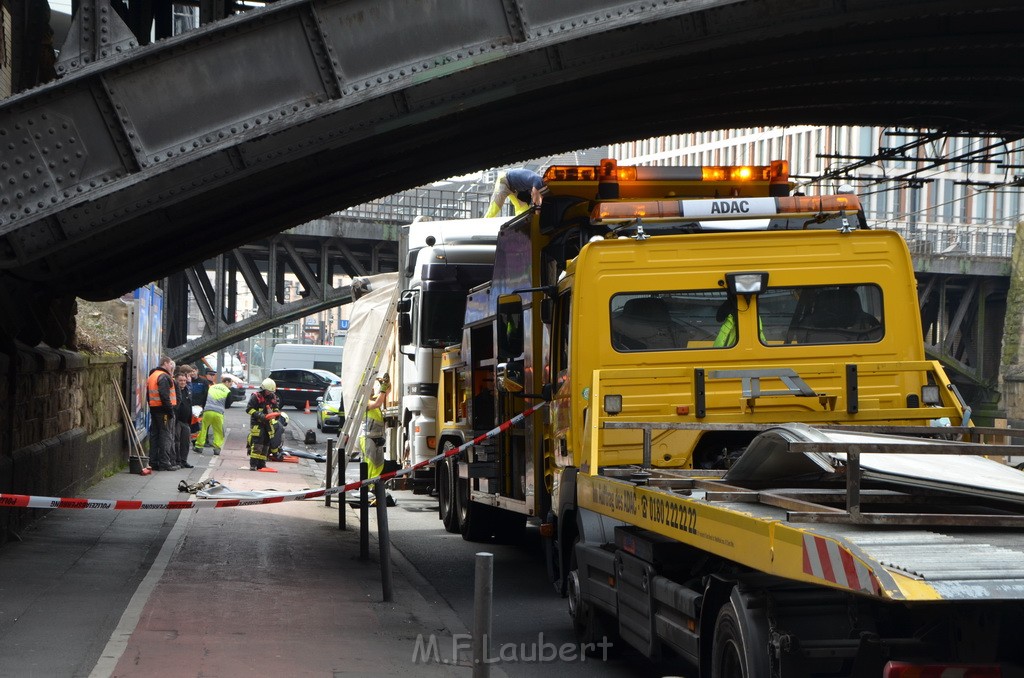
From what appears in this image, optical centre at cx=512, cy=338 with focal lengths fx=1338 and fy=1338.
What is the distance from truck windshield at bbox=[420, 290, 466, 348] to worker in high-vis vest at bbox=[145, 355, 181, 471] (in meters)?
7.66

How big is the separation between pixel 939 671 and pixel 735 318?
4742 mm

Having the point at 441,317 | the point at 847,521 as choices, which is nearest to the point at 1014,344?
the point at 441,317

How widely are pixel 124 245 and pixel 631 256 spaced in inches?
274

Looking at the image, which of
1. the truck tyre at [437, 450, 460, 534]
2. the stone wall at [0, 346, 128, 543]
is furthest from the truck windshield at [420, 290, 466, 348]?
the stone wall at [0, 346, 128, 543]

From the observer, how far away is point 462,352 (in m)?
14.4

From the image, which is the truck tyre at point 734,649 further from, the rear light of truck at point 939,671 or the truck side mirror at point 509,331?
the truck side mirror at point 509,331

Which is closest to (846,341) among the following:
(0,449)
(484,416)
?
(484,416)

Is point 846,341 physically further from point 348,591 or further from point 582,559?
point 348,591

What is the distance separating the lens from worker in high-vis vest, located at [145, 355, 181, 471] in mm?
23469

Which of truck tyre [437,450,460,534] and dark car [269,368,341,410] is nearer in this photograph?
truck tyre [437,450,460,534]

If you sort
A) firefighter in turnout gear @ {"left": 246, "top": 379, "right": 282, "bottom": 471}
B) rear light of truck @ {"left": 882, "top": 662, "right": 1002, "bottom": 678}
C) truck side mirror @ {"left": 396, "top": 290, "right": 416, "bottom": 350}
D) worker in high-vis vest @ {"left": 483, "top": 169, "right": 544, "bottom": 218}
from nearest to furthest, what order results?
rear light of truck @ {"left": 882, "top": 662, "right": 1002, "bottom": 678}, worker in high-vis vest @ {"left": 483, "top": 169, "right": 544, "bottom": 218}, truck side mirror @ {"left": 396, "top": 290, "right": 416, "bottom": 350}, firefighter in turnout gear @ {"left": 246, "top": 379, "right": 282, "bottom": 471}

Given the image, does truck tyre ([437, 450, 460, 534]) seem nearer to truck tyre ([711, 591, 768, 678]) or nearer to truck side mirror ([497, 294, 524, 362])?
truck side mirror ([497, 294, 524, 362])

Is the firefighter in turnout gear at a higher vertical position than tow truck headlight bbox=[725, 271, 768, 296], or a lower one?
lower

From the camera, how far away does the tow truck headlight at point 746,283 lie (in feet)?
29.9
